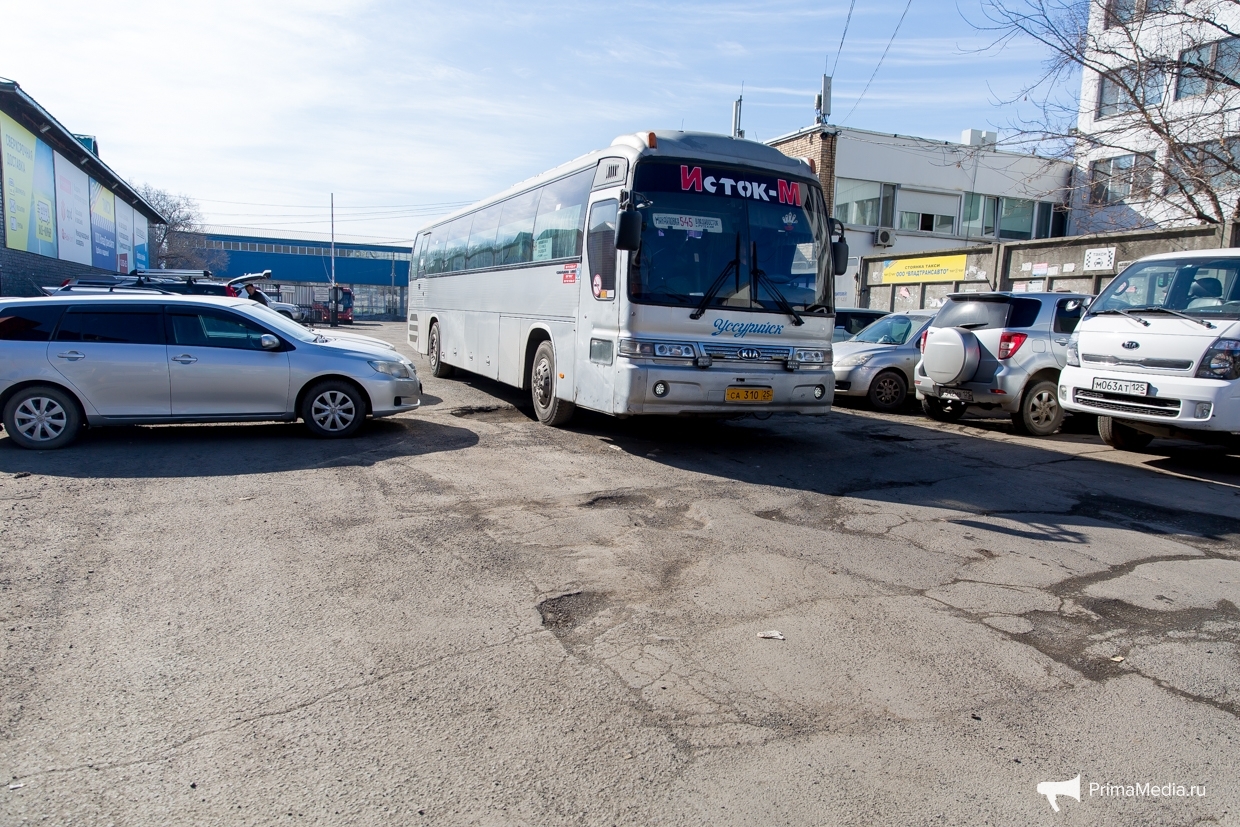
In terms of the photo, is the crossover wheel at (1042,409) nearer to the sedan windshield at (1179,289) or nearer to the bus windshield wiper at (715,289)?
the sedan windshield at (1179,289)

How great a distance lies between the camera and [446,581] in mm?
4750

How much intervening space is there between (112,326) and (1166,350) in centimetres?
1079

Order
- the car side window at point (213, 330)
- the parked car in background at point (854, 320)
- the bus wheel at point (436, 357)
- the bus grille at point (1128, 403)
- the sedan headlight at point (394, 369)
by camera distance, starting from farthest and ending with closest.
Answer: the bus wheel at point (436, 357) < the parked car in background at point (854, 320) < the sedan headlight at point (394, 369) < the car side window at point (213, 330) < the bus grille at point (1128, 403)

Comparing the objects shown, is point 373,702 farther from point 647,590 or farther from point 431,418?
point 431,418

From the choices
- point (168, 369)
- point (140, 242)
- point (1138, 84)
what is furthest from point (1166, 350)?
point (140, 242)

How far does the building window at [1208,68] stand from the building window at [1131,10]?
98cm

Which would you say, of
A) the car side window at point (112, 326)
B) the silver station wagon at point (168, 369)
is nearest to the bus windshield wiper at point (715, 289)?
the silver station wagon at point (168, 369)

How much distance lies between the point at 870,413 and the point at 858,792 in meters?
10.5

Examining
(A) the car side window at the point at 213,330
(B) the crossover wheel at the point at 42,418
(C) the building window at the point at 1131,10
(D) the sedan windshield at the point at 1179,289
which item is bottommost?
(B) the crossover wheel at the point at 42,418

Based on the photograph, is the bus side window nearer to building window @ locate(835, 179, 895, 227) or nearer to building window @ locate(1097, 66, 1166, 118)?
building window @ locate(1097, 66, 1166, 118)

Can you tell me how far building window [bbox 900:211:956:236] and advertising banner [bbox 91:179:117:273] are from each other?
1123 inches

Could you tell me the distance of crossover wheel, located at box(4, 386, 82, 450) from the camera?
8141mm

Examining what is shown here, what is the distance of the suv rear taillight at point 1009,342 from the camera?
10555mm

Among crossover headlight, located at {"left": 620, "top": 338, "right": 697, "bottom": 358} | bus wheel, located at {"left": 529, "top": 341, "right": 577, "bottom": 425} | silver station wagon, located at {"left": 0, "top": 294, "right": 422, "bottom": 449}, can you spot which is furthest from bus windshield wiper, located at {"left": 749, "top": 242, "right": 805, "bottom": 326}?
silver station wagon, located at {"left": 0, "top": 294, "right": 422, "bottom": 449}
